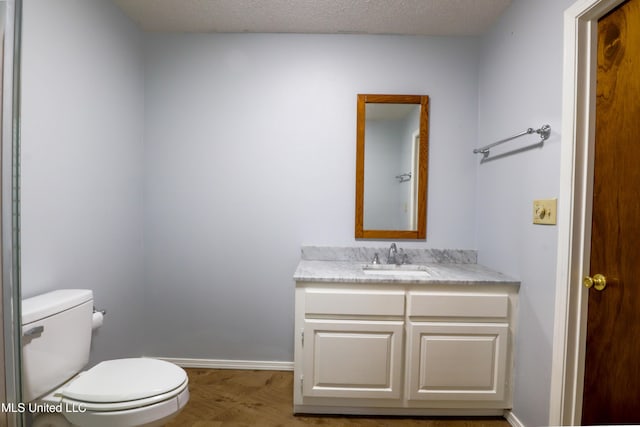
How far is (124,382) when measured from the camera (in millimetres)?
1244

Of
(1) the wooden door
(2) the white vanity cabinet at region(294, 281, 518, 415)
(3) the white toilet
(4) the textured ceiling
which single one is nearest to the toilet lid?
(3) the white toilet

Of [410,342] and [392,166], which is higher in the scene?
[392,166]

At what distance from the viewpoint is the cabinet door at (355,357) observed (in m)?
1.68

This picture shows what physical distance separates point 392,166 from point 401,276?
0.77 m

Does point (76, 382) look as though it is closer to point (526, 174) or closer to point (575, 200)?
point (575, 200)

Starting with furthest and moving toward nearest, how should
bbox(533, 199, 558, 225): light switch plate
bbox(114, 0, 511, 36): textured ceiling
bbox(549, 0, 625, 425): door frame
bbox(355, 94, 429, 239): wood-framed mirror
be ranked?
bbox(355, 94, 429, 239): wood-framed mirror < bbox(114, 0, 511, 36): textured ceiling < bbox(533, 199, 558, 225): light switch plate < bbox(549, 0, 625, 425): door frame

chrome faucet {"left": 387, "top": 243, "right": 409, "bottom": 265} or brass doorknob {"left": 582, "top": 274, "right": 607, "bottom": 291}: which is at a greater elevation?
brass doorknob {"left": 582, "top": 274, "right": 607, "bottom": 291}

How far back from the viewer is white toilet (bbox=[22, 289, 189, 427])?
1.14 metres

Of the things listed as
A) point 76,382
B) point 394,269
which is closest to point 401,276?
point 394,269

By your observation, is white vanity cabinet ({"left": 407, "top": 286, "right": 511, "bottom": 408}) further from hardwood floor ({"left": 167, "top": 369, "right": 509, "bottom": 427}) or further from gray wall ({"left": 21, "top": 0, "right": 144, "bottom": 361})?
gray wall ({"left": 21, "top": 0, "right": 144, "bottom": 361})

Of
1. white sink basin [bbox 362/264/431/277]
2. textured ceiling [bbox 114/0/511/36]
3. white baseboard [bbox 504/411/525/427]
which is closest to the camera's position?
white baseboard [bbox 504/411/525/427]

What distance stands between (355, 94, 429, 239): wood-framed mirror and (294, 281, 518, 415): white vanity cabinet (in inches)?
22.6

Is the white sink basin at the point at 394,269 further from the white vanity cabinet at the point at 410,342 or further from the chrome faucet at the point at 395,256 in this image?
the white vanity cabinet at the point at 410,342

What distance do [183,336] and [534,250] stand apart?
224 cm
